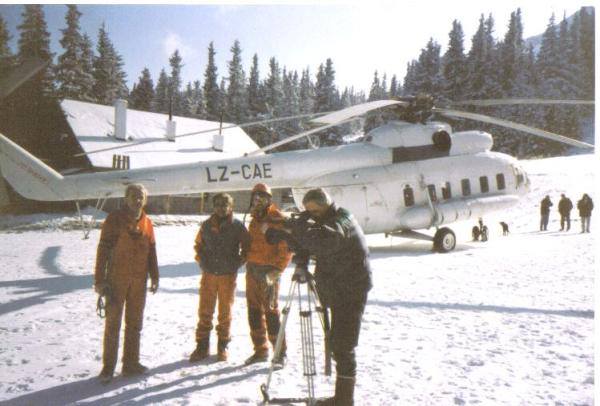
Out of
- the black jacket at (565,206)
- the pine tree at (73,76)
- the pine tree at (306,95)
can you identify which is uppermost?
the pine tree at (306,95)

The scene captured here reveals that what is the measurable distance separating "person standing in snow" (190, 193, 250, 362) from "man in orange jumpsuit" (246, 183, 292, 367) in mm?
188

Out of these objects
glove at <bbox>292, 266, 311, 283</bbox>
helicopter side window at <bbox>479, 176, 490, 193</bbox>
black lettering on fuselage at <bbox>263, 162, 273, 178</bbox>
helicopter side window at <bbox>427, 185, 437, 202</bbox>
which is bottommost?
glove at <bbox>292, 266, 311, 283</bbox>

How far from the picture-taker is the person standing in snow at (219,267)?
4.33 meters

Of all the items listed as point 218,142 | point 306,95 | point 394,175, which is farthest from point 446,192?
point 306,95

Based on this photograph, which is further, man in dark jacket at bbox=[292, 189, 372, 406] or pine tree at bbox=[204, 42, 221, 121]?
pine tree at bbox=[204, 42, 221, 121]

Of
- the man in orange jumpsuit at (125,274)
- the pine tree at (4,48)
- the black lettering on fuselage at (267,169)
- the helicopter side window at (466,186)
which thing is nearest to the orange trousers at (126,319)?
the man in orange jumpsuit at (125,274)

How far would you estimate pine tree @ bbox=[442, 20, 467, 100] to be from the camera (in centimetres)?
4374

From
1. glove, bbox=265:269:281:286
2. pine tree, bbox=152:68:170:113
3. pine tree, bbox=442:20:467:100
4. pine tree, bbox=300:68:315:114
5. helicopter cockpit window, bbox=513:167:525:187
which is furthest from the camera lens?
pine tree, bbox=300:68:315:114

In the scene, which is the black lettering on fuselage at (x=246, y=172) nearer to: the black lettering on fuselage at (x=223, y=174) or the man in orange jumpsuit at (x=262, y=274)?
the black lettering on fuselage at (x=223, y=174)

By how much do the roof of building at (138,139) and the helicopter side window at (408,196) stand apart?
42.8ft

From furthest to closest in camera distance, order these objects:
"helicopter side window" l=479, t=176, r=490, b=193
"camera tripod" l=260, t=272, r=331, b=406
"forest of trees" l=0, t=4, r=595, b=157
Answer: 1. "forest of trees" l=0, t=4, r=595, b=157
2. "helicopter side window" l=479, t=176, r=490, b=193
3. "camera tripod" l=260, t=272, r=331, b=406

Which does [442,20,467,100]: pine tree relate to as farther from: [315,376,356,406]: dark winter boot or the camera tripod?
[315,376,356,406]: dark winter boot

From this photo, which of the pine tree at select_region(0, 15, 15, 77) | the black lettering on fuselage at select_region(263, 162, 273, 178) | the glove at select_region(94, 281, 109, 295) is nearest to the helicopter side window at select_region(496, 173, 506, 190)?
the black lettering on fuselage at select_region(263, 162, 273, 178)

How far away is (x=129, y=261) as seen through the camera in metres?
3.96
